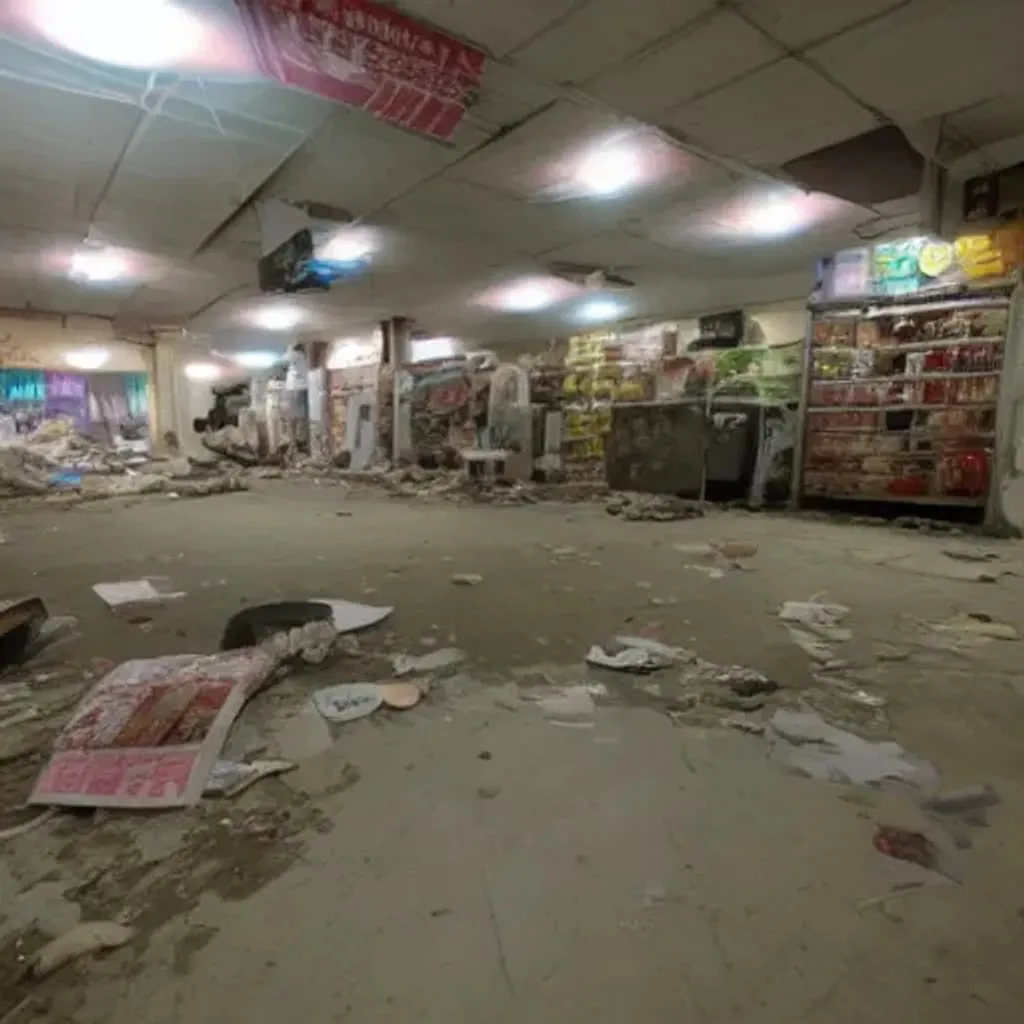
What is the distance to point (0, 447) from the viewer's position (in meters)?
8.20

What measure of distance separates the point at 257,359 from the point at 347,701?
15477 millimetres

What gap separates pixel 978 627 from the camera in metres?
2.73

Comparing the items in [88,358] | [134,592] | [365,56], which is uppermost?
[365,56]

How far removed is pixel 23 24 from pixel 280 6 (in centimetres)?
121

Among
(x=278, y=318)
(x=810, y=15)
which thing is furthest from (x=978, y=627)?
(x=278, y=318)

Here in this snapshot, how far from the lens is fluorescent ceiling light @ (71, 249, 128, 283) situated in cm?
654

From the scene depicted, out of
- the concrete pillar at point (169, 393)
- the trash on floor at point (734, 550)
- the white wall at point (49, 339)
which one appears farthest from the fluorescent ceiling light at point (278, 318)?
the trash on floor at point (734, 550)

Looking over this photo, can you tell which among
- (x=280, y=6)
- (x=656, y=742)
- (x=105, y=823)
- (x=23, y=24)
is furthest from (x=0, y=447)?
(x=656, y=742)

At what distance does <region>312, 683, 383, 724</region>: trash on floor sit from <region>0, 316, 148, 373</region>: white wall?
1113 centimetres

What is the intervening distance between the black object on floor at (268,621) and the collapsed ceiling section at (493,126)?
2360 millimetres

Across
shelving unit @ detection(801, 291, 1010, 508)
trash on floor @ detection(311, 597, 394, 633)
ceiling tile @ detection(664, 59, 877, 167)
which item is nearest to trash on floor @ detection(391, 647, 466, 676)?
Answer: trash on floor @ detection(311, 597, 394, 633)

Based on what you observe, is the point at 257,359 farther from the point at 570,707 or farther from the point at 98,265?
the point at 570,707

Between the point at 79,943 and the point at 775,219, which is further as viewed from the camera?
the point at 775,219

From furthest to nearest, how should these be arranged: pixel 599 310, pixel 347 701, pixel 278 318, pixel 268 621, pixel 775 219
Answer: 1. pixel 278 318
2. pixel 599 310
3. pixel 775 219
4. pixel 268 621
5. pixel 347 701
